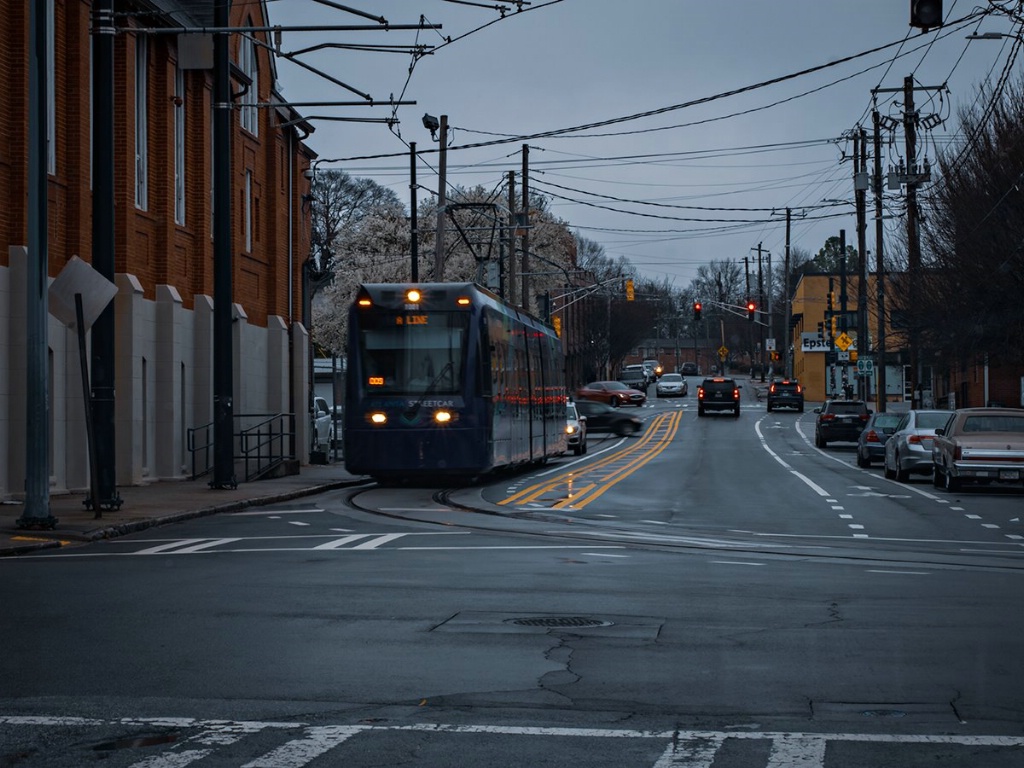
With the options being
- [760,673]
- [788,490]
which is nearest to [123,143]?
[788,490]

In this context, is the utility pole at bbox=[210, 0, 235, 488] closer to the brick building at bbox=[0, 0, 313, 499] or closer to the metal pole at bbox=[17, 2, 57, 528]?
the brick building at bbox=[0, 0, 313, 499]

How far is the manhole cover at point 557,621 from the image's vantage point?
10.2 metres

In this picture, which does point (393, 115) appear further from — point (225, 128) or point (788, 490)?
point (788, 490)

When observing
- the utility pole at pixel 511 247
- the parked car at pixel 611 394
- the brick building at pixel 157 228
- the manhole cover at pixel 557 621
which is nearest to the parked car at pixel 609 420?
the utility pole at pixel 511 247

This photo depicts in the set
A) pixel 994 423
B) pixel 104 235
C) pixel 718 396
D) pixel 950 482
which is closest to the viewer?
pixel 104 235

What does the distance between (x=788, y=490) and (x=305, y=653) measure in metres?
19.5

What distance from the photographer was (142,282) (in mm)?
28734

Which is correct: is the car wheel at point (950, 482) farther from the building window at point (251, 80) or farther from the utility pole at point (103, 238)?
the building window at point (251, 80)

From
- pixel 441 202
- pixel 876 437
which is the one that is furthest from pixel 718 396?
pixel 876 437

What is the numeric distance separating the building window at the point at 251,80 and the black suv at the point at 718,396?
42.4m

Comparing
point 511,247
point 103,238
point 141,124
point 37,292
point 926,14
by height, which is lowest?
point 37,292

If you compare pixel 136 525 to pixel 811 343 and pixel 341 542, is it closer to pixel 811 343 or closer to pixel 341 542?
pixel 341 542

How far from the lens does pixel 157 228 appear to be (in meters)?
29.2

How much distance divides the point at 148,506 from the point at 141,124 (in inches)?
399
